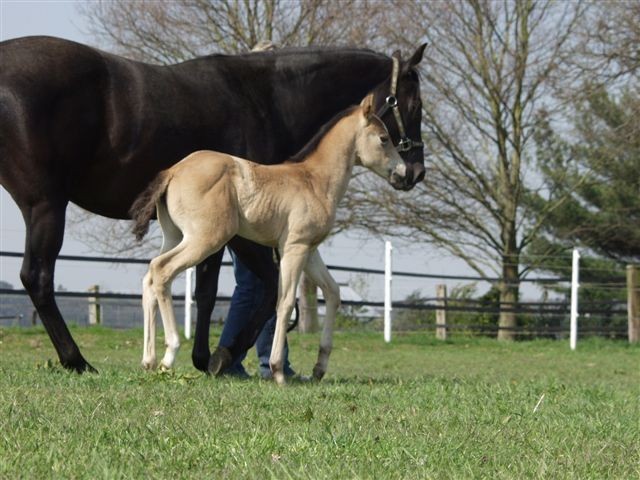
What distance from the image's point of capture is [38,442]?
4387mm

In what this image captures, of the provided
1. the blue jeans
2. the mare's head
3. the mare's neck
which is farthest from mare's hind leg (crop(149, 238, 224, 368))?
the mare's head

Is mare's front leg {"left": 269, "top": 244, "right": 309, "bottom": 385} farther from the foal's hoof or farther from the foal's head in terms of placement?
the foal's head

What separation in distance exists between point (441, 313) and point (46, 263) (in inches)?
699

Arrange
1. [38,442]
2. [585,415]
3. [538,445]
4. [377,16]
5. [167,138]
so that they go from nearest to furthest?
1. [38,442]
2. [538,445]
3. [585,415]
4. [167,138]
5. [377,16]

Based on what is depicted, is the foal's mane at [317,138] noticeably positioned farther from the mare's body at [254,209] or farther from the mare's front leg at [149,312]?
the mare's front leg at [149,312]

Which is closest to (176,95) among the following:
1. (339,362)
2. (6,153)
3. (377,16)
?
(6,153)

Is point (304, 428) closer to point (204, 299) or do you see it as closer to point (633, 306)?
point (204, 299)

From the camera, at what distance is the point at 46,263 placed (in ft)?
25.3

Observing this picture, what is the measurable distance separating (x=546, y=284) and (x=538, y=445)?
77.7 feet

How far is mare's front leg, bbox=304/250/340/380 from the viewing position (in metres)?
8.27

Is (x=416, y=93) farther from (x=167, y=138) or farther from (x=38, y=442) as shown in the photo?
(x=38, y=442)

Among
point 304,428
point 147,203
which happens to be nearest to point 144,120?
A: point 147,203

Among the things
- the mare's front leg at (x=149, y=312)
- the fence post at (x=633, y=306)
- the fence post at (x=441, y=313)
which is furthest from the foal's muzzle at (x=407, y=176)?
the fence post at (x=633, y=306)

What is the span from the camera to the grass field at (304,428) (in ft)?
13.3
